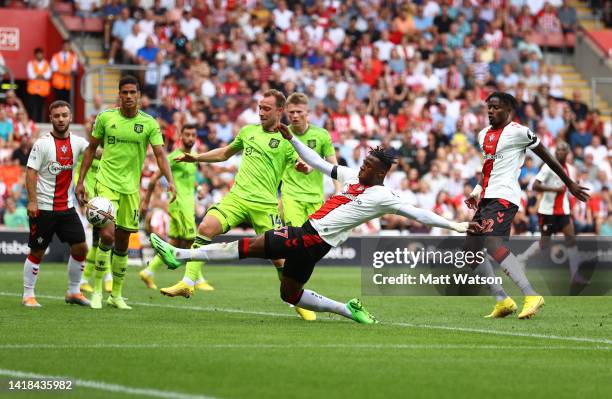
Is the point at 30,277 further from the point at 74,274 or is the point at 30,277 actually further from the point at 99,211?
the point at 99,211

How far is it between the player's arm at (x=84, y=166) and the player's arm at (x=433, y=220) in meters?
4.18

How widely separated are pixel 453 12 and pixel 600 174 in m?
7.58

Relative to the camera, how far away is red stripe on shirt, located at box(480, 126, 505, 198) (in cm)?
1439

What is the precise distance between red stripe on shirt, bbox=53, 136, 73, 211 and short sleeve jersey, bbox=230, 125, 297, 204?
6.76 ft

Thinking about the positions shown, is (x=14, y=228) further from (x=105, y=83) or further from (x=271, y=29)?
(x=271, y=29)

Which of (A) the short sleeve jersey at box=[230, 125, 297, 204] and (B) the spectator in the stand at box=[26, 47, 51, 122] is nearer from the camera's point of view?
(A) the short sleeve jersey at box=[230, 125, 297, 204]

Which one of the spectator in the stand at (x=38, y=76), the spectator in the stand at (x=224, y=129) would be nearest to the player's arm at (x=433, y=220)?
the spectator in the stand at (x=224, y=129)

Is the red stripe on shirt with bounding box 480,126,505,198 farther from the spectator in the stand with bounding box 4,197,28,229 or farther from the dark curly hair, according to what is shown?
the spectator in the stand with bounding box 4,197,28,229

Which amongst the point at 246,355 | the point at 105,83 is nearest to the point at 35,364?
the point at 246,355

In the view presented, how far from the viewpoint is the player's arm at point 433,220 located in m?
11.5

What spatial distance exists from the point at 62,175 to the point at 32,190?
1.78ft

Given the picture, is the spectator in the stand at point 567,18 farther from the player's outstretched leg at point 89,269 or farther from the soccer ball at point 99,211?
the soccer ball at point 99,211
